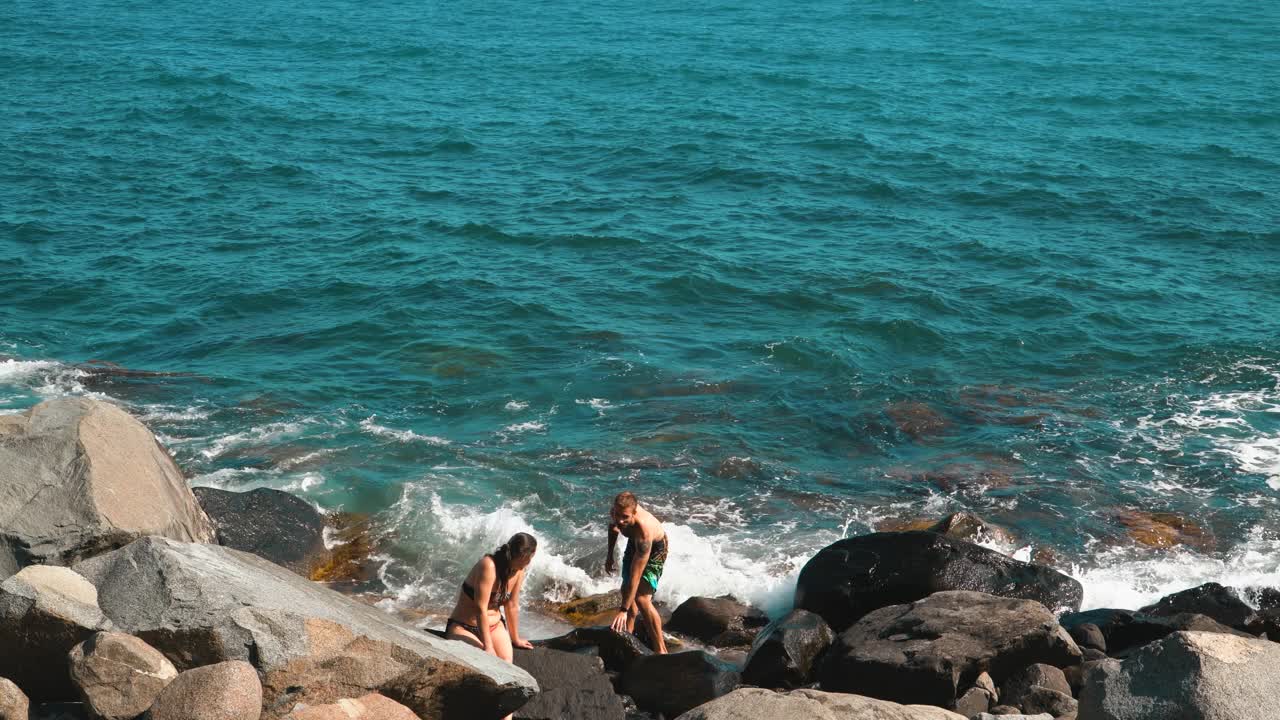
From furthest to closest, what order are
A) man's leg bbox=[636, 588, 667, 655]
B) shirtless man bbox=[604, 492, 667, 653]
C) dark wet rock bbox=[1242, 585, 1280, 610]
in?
dark wet rock bbox=[1242, 585, 1280, 610] < man's leg bbox=[636, 588, 667, 655] < shirtless man bbox=[604, 492, 667, 653]

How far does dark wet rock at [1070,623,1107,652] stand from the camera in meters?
13.1

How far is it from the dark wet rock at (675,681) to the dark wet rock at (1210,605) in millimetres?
5837

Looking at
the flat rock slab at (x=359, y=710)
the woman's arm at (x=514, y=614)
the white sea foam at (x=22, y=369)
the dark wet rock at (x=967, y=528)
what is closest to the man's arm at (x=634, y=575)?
the woman's arm at (x=514, y=614)

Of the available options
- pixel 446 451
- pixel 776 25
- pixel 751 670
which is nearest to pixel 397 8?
pixel 776 25

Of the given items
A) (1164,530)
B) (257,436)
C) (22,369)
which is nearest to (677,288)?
(257,436)

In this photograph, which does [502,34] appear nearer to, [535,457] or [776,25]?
[776,25]

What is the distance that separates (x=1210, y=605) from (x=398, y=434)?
38.5ft

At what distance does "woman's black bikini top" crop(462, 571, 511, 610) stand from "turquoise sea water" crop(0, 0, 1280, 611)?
444 centimetres

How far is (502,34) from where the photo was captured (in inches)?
2098

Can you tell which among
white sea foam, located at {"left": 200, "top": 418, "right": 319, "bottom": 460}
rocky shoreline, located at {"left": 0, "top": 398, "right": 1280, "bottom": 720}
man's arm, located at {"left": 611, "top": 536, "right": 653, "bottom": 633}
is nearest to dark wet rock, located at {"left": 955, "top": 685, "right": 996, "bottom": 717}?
rocky shoreline, located at {"left": 0, "top": 398, "right": 1280, "bottom": 720}

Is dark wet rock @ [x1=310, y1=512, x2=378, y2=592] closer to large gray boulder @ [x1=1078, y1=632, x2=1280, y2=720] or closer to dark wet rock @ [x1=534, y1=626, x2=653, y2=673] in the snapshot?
dark wet rock @ [x1=534, y1=626, x2=653, y2=673]

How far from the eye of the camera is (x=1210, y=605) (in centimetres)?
1430

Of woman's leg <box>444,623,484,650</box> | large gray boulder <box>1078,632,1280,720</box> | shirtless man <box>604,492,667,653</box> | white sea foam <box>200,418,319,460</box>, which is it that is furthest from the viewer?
white sea foam <box>200,418,319,460</box>

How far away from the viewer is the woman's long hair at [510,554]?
1074 centimetres
